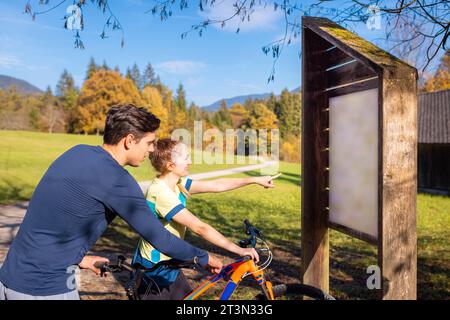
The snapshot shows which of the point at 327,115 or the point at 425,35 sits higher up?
the point at 425,35

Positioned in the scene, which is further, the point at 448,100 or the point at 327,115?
the point at 448,100

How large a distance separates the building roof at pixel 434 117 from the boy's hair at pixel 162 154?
2161 cm

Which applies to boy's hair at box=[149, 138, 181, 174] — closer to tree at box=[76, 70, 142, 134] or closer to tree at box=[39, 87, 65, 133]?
tree at box=[76, 70, 142, 134]

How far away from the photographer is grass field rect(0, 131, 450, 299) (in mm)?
6453

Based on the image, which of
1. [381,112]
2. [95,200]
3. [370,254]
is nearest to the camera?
[95,200]

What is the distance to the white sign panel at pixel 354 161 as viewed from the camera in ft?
10.2

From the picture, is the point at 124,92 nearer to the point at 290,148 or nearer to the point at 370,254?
the point at 290,148

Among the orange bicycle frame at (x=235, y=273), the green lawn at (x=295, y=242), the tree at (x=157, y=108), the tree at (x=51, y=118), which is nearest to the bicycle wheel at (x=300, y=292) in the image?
the orange bicycle frame at (x=235, y=273)

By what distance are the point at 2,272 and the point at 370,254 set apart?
25.4 ft

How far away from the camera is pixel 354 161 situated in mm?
3418

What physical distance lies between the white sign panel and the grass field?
245 centimetres

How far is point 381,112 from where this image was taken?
8.95ft

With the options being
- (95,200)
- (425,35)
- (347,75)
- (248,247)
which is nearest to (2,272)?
(95,200)

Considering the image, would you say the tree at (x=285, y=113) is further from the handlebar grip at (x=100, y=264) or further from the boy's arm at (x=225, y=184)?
the handlebar grip at (x=100, y=264)
